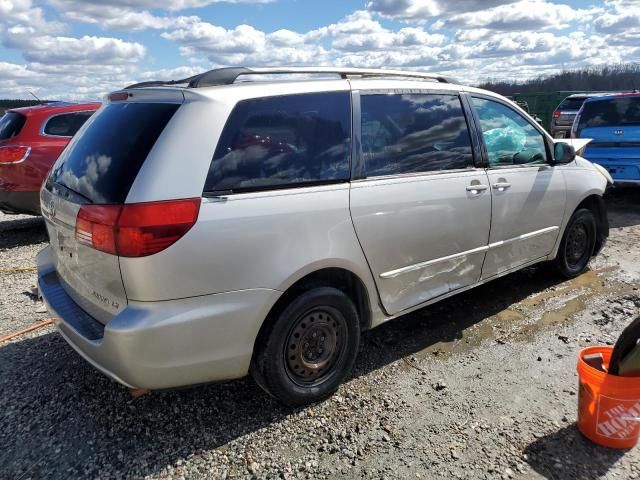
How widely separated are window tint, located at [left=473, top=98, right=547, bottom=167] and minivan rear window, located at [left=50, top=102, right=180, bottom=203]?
2.47m

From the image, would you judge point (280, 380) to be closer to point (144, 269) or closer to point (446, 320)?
point (144, 269)

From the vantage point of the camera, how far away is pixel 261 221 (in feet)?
8.66

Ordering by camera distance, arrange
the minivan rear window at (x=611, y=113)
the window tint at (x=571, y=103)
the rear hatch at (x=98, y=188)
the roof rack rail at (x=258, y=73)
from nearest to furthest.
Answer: the rear hatch at (x=98, y=188)
the roof rack rail at (x=258, y=73)
the minivan rear window at (x=611, y=113)
the window tint at (x=571, y=103)

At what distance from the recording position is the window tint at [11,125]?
6.98m

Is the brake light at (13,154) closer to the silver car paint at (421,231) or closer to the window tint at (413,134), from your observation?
the window tint at (413,134)

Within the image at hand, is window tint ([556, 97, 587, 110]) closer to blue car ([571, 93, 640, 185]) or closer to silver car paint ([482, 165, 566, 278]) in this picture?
blue car ([571, 93, 640, 185])

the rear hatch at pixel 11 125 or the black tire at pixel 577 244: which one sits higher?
the rear hatch at pixel 11 125

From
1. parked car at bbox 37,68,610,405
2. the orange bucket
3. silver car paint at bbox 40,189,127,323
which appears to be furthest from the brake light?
the orange bucket

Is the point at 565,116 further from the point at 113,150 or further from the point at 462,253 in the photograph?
the point at 113,150

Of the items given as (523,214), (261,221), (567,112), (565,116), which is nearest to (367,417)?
(261,221)

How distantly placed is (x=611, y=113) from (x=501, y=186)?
6.28 m

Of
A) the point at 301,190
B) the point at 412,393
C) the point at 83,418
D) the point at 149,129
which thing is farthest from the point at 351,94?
the point at 83,418

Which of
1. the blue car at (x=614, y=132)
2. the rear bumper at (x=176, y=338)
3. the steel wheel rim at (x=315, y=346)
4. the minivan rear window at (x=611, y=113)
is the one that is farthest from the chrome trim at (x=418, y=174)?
the minivan rear window at (x=611, y=113)

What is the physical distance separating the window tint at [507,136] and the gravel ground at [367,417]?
52.2 inches
